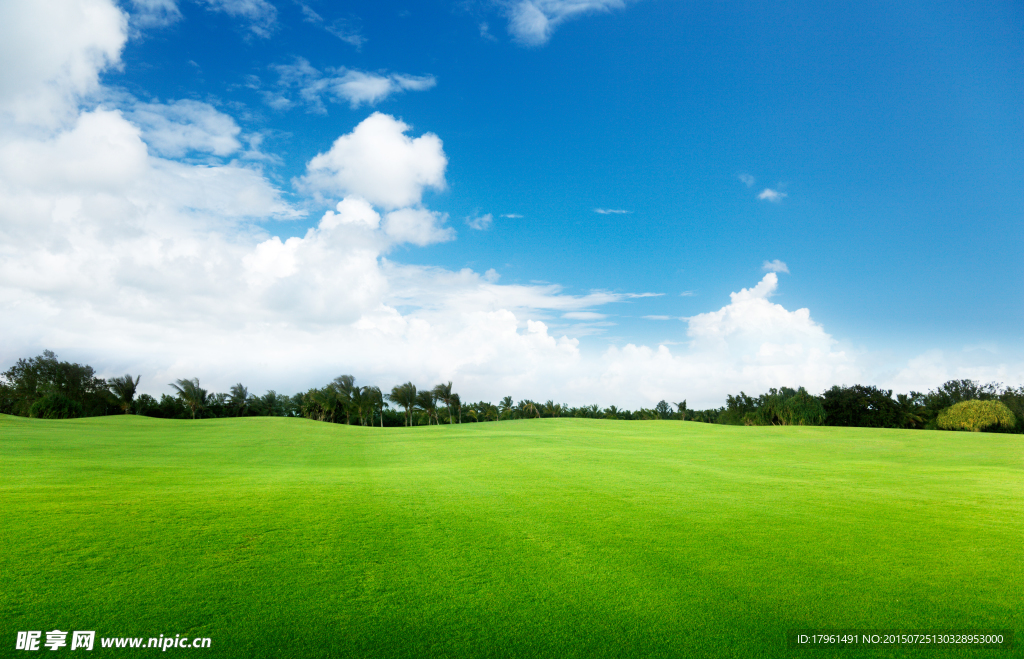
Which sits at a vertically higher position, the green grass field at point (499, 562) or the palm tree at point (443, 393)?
the palm tree at point (443, 393)

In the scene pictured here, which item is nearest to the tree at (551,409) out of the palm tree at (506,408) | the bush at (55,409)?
the palm tree at (506,408)

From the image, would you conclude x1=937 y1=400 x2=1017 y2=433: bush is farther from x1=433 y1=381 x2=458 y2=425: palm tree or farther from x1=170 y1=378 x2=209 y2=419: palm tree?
x1=170 y1=378 x2=209 y2=419: palm tree

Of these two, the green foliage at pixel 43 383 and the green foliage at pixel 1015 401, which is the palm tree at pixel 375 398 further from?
the green foliage at pixel 1015 401

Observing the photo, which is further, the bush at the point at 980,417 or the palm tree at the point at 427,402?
the palm tree at the point at 427,402

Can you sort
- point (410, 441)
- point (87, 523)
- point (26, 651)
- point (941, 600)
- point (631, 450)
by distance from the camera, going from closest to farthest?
1. point (26, 651)
2. point (941, 600)
3. point (87, 523)
4. point (631, 450)
5. point (410, 441)

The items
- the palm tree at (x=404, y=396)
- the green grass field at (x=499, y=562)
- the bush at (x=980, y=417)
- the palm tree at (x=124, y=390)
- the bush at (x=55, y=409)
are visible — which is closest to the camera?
the green grass field at (x=499, y=562)

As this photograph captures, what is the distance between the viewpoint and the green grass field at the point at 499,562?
530 cm

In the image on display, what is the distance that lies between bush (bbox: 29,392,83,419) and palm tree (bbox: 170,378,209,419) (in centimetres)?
1134

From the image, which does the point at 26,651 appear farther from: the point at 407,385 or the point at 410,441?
the point at 407,385

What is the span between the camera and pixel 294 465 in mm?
19688

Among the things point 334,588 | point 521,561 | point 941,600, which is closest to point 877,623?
point 941,600

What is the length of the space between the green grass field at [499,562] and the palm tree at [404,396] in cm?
6363

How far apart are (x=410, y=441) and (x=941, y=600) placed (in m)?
29.2

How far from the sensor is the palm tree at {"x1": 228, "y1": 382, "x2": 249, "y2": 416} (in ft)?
259
